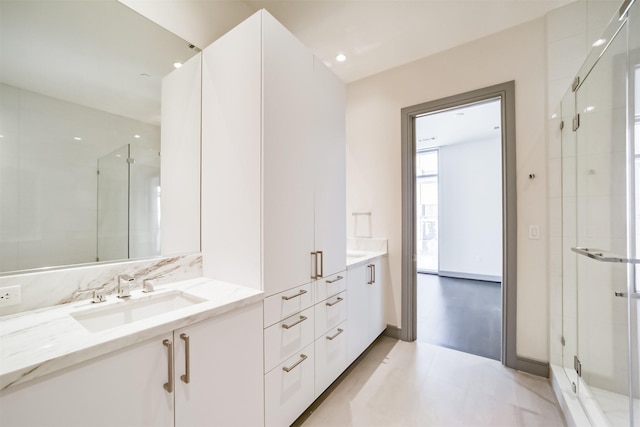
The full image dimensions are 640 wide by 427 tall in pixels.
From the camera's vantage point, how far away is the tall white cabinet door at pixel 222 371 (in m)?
1.02

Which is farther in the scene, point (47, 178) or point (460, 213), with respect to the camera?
point (460, 213)

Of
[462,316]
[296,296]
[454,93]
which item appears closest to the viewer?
[296,296]

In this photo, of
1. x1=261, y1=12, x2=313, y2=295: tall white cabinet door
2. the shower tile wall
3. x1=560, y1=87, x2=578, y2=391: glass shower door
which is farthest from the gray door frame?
the shower tile wall

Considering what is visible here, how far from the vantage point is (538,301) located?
84.1 inches

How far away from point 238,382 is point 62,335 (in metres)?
0.70

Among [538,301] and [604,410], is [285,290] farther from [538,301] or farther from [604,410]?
[538,301]

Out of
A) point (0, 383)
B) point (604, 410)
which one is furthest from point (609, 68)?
point (0, 383)

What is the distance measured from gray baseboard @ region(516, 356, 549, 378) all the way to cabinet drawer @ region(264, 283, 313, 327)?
1.92 meters

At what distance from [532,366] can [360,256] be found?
165 centimetres

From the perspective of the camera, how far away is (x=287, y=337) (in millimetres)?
1479

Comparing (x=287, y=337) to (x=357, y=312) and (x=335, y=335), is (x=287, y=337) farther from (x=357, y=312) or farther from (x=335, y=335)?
(x=357, y=312)

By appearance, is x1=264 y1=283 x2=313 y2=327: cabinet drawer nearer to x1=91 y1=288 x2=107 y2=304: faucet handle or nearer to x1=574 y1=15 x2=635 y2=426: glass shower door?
x1=91 y1=288 x2=107 y2=304: faucet handle

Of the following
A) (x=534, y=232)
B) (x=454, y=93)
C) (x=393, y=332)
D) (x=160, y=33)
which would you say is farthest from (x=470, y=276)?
(x=160, y=33)

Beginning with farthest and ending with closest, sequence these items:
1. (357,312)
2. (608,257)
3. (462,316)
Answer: (462,316)
(357,312)
(608,257)
